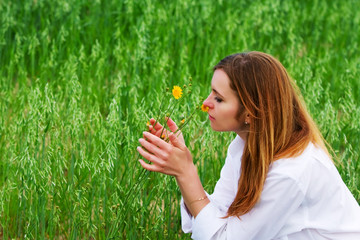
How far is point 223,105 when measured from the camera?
1.97m

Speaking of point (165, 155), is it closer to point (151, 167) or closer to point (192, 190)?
point (151, 167)

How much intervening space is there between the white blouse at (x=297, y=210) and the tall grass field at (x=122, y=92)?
1.24 feet

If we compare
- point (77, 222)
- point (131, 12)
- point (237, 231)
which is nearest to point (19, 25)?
point (131, 12)

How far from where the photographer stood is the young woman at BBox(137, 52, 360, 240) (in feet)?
6.16

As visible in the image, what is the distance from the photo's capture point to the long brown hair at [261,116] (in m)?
1.91

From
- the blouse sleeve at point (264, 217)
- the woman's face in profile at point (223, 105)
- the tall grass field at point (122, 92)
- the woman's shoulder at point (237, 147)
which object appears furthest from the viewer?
the tall grass field at point (122, 92)

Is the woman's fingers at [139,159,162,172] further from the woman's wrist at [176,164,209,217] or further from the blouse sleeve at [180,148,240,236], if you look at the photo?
the blouse sleeve at [180,148,240,236]

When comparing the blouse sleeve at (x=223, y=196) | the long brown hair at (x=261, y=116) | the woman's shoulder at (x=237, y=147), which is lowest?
the blouse sleeve at (x=223, y=196)

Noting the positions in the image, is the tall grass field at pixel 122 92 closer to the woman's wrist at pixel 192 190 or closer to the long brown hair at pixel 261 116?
the woman's wrist at pixel 192 190

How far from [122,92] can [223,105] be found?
1441 millimetres

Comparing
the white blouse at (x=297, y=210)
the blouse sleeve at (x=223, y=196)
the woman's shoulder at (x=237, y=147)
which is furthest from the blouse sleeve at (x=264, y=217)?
the woman's shoulder at (x=237, y=147)

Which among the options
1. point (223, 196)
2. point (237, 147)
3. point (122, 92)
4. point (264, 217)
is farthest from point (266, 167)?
point (122, 92)

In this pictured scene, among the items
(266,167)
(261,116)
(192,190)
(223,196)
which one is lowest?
(223,196)

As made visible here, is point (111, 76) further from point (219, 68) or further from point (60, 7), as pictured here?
point (219, 68)
